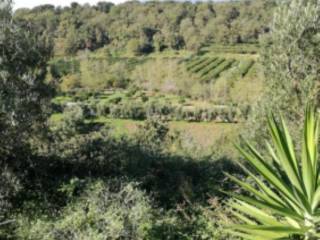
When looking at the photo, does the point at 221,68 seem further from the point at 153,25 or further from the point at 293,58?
the point at 293,58

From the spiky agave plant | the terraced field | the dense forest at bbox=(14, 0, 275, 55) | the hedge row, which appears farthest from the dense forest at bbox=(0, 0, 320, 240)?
the dense forest at bbox=(14, 0, 275, 55)

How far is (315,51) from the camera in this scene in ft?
32.3

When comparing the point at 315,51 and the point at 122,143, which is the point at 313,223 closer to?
the point at 315,51

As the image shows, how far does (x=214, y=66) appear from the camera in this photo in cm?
9200

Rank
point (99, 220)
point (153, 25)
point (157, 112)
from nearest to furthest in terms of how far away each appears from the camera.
A: 1. point (99, 220)
2. point (157, 112)
3. point (153, 25)

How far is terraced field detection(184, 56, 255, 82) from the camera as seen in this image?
79500 mm

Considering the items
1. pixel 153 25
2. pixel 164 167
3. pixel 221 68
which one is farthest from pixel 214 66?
pixel 164 167

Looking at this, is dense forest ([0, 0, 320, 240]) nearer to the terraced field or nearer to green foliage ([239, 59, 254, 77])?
the terraced field

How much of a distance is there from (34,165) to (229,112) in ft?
140

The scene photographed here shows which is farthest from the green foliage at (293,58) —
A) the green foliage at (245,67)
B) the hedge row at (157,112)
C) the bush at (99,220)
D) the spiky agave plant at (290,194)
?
the green foliage at (245,67)

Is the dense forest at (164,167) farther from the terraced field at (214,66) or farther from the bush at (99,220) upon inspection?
the terraced field at (214,66)

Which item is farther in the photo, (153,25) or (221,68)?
(153,25)

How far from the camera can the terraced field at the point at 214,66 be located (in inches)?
3130

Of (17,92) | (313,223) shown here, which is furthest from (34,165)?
(313,223)
